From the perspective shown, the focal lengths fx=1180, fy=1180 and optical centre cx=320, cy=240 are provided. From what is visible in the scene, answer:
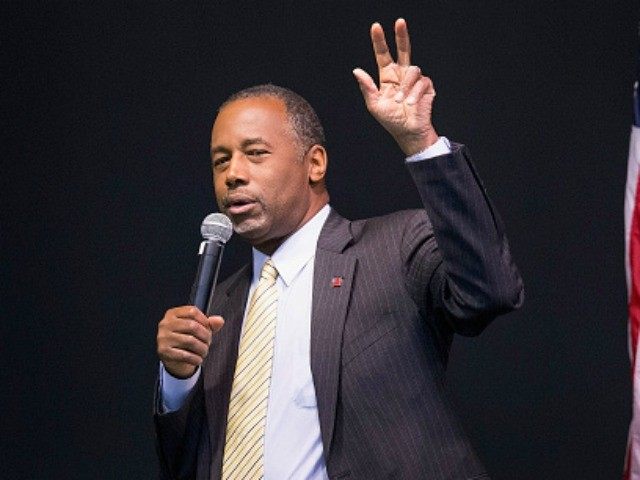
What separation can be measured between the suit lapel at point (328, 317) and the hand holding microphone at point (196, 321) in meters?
0.23

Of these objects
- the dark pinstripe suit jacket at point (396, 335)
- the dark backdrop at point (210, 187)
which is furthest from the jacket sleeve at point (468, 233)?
the dark backdrop at point (210, 187)

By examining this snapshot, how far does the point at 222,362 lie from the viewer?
2574 mm

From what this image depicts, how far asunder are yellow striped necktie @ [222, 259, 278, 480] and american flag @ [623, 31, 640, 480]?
2.38ft

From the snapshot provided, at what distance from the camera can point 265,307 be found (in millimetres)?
2553

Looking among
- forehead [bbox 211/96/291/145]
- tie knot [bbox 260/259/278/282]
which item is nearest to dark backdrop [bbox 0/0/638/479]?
forehead [bbox 211/96/291/145]

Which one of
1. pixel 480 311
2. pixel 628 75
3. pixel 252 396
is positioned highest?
pixel 628 75

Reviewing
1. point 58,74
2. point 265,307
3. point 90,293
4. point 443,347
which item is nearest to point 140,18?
point 58,74

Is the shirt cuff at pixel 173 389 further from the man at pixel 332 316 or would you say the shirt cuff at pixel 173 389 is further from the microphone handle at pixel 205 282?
the microphone handle at pixel 205 282

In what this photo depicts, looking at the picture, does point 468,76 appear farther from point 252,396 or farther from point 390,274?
point 252,396

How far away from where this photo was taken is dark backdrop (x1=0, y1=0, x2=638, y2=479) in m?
3.04

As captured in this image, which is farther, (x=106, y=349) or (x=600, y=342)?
(x=106, y=349)

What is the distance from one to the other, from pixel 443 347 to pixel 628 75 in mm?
1047

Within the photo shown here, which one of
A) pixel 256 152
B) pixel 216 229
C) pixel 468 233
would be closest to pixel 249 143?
pixel 256 152

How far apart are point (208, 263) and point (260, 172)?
413 millimetres
